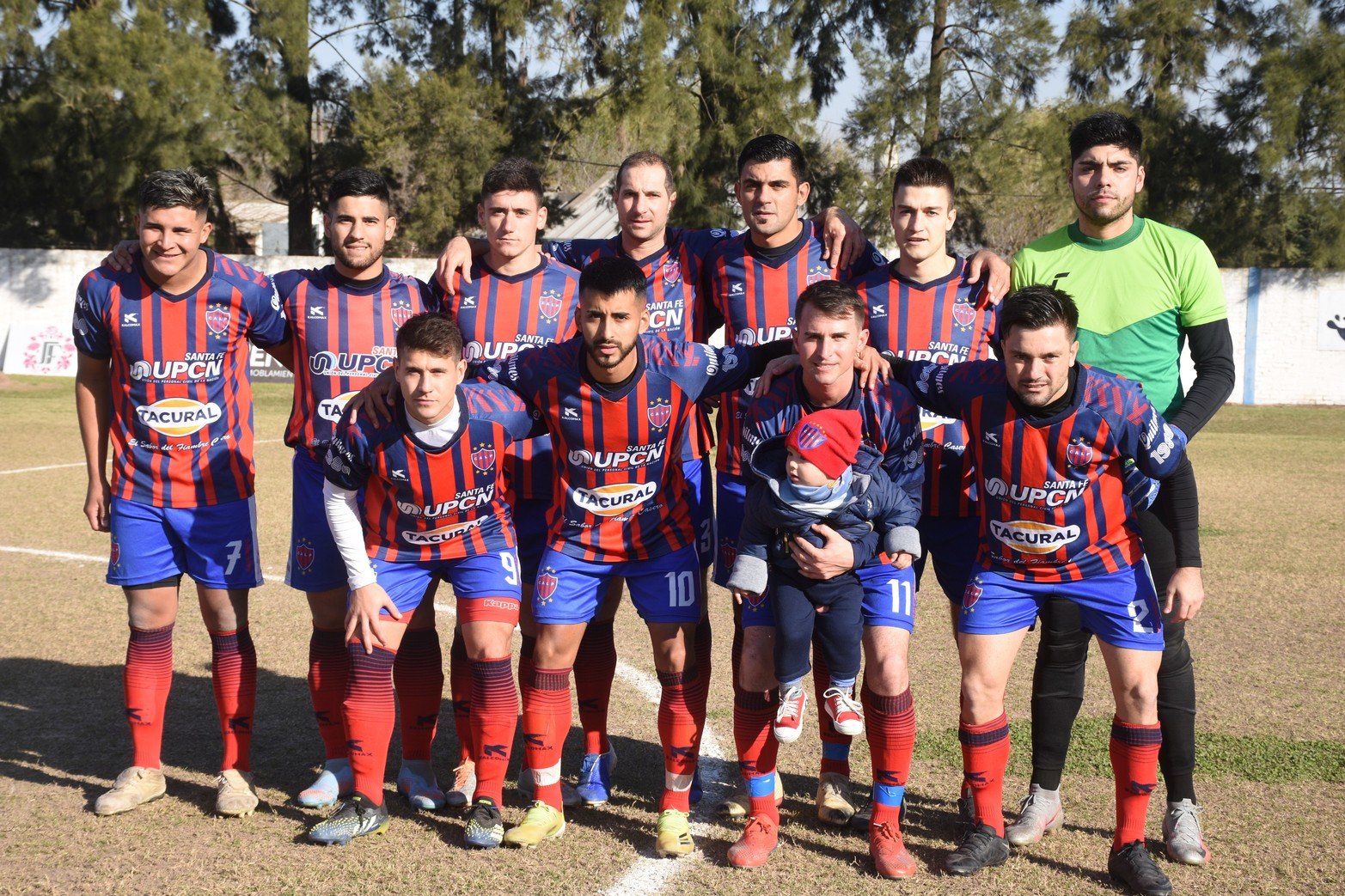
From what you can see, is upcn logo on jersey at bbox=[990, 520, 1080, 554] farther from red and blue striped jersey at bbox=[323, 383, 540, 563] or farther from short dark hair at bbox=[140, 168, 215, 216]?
short dark hair at bbox=[140, 168, 215, 216]

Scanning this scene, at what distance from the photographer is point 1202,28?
77.6 feet

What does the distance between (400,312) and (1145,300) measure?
262 centimetres

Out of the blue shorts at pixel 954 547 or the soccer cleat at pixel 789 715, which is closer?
the soccer cleat at pixel 789 715

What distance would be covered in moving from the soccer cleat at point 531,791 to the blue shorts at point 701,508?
0.95 m

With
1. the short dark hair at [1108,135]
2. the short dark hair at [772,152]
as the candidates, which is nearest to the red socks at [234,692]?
the short dark hair at [772,152]

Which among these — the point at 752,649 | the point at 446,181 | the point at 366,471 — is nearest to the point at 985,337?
the point at 752,649

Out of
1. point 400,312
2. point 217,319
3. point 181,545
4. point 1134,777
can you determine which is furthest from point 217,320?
point 1134,777

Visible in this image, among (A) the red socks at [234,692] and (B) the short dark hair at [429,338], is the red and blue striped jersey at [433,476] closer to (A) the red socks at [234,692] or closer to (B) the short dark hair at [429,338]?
(B) the short dark hair at [429,338]

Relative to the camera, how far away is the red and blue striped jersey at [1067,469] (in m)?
3.66

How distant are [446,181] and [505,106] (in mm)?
1979

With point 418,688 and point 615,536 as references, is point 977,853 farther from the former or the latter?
point 418,688

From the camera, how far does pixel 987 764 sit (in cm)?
378

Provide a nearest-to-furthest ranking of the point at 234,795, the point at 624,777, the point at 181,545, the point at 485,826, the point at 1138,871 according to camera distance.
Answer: the point at 1138,871 → the point at 485,826 → the point at 234,795 → the point at 181,545 → the point at 624,777

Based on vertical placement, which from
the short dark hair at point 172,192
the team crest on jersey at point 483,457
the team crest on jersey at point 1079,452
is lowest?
the team crest on jersey at point 483,457
